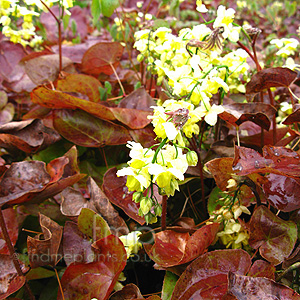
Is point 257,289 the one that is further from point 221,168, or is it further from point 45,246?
point 45,246

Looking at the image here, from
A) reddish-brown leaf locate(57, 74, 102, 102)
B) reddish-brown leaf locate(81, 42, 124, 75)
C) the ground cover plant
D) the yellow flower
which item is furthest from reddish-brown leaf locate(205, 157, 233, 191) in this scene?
reddish-brown leaf locate(81, 42, 124, 75)

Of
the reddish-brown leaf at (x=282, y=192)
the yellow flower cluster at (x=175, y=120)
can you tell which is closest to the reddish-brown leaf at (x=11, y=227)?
the yellow flower cluster at (x=175, y=120)

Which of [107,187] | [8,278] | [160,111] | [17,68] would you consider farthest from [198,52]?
[17,68]

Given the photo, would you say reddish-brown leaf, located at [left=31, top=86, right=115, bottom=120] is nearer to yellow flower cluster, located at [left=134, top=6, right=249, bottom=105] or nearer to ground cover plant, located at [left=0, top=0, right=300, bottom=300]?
ground cover plant, located at [left=0, top=0, right=300, bottom=300]

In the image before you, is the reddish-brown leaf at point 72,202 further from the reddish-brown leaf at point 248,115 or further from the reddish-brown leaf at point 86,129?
the reddish-brown leaf at point 248,115

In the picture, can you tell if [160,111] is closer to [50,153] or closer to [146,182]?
[146,182]

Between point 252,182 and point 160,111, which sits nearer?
point 160,111
